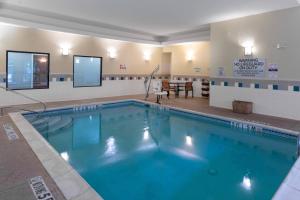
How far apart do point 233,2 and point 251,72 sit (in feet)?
6.52

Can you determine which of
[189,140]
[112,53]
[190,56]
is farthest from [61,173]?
[190,56]

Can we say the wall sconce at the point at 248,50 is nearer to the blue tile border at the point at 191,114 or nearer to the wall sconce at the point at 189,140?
the blue tile border at the point at 191,114

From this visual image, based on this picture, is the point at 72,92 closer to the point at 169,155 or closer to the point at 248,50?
the point at 169,155

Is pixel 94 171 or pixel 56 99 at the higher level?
pixel 56 99

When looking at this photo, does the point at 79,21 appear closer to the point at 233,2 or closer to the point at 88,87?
the point at 88,87

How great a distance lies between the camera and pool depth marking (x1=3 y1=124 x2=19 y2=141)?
3529mm

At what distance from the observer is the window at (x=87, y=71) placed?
798cm

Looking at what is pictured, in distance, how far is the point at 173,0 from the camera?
4.95m

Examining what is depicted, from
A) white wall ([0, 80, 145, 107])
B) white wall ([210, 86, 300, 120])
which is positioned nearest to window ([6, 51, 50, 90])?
white wall ([0, 80, 145, 107])

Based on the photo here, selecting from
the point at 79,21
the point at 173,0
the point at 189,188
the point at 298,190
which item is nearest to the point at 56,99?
the point at 79,21

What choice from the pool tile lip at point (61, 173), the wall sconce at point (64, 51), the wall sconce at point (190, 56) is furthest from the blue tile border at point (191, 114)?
the wall sconce at point (190, 56)

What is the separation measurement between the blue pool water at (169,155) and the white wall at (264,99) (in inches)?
47.6

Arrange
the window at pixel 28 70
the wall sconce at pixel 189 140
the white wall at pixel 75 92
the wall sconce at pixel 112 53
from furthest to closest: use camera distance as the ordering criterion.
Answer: the wall sconce at pixel 112 53, the window at pixel 28 70, the white wall at pixel 75 92, the wall sconce at pixel 189 140

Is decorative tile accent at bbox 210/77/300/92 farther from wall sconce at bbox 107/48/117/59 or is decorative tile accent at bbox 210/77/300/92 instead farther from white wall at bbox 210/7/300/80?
wall sconce at bbox 107/48/117/59
